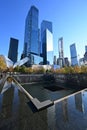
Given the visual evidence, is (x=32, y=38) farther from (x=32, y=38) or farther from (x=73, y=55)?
(x=73, y=55)

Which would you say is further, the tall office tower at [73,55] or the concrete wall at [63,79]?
the tall office tower at [73,55]

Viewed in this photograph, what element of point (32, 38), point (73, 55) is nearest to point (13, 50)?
point (32, 38)

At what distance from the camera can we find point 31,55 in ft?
298

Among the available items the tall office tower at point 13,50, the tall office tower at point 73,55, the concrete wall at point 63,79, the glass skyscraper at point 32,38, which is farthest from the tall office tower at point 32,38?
the concrete wall at point 63,79

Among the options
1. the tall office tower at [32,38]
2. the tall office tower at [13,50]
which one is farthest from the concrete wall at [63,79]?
the tall office tower at [13,50]

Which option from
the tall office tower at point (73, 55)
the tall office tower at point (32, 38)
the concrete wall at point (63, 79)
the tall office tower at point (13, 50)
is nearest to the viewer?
the concrete wall at point (63, 79)

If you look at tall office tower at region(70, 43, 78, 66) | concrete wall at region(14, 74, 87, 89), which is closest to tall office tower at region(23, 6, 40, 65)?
tall office tower at region(70, 43, 78, 66)

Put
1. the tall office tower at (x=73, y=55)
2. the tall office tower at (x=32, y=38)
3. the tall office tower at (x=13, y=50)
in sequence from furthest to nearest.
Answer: the tall office tower at (x=13, y=50) < the tall office tower at (x=73, y=55) < the tall office tower at (x=32, y=38)

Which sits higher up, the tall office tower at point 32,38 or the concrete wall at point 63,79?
the tall office tower at point 32,38

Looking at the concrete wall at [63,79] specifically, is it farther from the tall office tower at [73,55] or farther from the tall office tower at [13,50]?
the tall office tower at [13,50]

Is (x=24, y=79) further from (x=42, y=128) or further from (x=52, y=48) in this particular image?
(x=52, y=48)

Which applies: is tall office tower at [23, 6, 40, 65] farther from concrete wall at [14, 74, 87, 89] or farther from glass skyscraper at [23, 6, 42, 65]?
concrete wall at [14, 74, 87, 89]

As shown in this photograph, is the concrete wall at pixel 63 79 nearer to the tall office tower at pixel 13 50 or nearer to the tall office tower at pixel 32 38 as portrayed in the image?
the tall office tower at pixel 32 38

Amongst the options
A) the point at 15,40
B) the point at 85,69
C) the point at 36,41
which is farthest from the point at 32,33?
the point at 85,69
